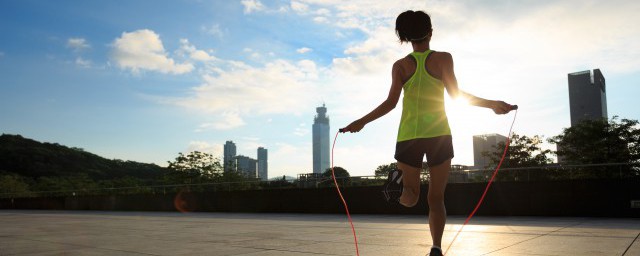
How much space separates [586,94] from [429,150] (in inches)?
7325

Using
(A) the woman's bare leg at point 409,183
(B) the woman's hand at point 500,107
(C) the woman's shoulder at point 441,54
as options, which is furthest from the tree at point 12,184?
(B) the woman's hand at point 500,107

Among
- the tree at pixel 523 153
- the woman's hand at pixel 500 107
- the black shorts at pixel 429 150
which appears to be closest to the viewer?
the woman's hand at pixel 500 107

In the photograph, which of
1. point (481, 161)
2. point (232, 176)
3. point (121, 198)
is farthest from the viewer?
point (232, 176)

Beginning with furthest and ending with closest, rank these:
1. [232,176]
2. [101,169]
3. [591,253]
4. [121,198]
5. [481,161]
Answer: [101,169] → [232,176] → [481,161] → [121,198] → [591,253]

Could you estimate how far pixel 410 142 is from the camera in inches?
137

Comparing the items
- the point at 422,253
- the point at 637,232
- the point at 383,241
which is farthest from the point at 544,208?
the point at 422,253

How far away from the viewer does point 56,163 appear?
299 feet

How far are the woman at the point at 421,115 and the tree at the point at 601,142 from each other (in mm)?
47510

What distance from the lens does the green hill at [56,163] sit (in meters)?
85.2

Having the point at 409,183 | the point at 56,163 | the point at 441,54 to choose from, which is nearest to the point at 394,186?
the point at 409,183

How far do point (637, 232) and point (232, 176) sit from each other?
2274 inches

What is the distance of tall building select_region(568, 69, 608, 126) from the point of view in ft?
536

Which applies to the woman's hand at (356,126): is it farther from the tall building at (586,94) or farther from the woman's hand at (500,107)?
the tall building at (586,94)

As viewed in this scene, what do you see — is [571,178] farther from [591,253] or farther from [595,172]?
[591,253]
